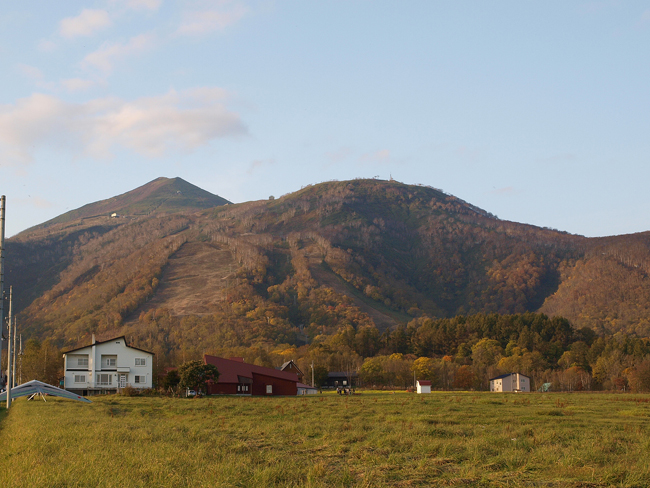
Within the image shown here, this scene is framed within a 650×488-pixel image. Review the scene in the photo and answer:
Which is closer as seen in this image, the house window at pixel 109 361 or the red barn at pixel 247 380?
the red barn at pixel 247 380

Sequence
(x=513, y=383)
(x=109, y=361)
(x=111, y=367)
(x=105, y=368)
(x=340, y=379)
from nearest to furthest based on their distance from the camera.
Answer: (x=105, y=368) → (x=111, y=367) → (x=109, y=361) → (x=513, y=383) → (x=340, y=379)

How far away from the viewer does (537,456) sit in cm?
1545

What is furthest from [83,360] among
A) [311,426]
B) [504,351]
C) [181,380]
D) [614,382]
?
[504,351]

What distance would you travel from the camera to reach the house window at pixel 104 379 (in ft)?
232

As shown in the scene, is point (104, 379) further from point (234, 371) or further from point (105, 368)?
point (234, 371)

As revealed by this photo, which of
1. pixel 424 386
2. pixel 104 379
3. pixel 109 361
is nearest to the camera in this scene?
pixel 104 379

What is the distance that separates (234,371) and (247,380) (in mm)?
2020

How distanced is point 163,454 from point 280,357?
377 feet

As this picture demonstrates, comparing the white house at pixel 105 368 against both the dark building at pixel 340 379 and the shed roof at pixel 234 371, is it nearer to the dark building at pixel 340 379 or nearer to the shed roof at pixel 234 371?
the shed roof at pixel 234 371

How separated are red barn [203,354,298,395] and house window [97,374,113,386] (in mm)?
11961

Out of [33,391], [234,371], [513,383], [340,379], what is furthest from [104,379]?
[513,383]

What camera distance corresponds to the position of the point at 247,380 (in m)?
72.2

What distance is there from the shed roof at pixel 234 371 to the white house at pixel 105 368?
9.08 m

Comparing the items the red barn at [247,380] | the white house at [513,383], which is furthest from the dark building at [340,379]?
the red barn at [247,380]
